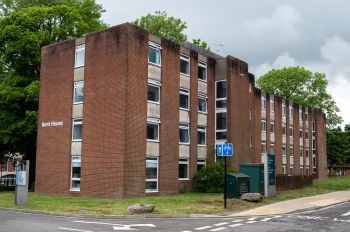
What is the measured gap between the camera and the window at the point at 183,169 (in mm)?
31609

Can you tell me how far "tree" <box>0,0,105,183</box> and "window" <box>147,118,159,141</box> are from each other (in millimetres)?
9944

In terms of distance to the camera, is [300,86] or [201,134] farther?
[300,86]

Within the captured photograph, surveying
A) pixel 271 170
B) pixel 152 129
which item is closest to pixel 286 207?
pixel 271 170

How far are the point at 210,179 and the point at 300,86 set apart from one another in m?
45.8

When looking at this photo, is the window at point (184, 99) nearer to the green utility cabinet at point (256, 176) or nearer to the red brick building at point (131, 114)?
the red brick building at point (131, 114)

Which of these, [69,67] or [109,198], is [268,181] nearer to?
[109,198]

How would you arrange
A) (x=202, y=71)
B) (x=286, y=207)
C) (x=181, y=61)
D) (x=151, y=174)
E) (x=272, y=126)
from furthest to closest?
(x=272, y=126) → (x=202, y=71) → (x=181, y=61) → (x=151, y=174) → (x=286, y=207)

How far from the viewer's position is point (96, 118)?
2850 centimetres

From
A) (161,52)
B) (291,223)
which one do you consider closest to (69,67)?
(161,52)

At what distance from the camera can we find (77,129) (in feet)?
97.6

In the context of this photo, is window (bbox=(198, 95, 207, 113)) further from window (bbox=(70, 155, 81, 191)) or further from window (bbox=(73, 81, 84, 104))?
window (bbox=(70, 155, 81, 191))

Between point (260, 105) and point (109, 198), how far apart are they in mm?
26624

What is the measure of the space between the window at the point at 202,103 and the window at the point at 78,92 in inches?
346

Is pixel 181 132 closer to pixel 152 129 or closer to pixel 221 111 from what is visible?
pixel 152 129
